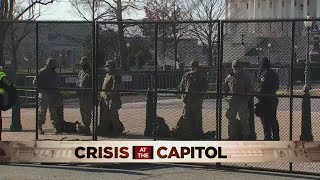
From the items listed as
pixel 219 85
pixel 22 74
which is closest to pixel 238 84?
pixel 219 85

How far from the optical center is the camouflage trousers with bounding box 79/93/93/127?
11789 mm

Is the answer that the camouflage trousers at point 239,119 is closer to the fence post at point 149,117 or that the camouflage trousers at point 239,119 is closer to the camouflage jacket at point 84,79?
the fence post at point 149,117

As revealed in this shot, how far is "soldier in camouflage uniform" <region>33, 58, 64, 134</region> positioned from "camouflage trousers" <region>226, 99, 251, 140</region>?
3859 millimetres

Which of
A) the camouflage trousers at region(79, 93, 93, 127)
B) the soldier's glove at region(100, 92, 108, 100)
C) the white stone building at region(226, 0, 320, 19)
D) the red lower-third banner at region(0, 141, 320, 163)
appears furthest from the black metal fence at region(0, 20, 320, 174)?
the white stone building at region(226, 0, 320, 19)

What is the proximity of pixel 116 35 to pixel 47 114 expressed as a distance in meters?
2.98

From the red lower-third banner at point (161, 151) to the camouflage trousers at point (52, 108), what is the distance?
4.06m

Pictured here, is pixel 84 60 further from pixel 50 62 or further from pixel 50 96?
pixel 50 96

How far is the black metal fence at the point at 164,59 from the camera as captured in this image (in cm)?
927

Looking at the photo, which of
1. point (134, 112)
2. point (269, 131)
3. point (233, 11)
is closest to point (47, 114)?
point (134, 112)

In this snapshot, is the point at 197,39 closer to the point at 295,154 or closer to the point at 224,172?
the point at 224,172

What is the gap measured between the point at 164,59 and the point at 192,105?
1.06 m

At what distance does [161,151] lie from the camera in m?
7.45

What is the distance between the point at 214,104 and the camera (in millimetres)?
9945

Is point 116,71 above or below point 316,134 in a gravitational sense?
above
